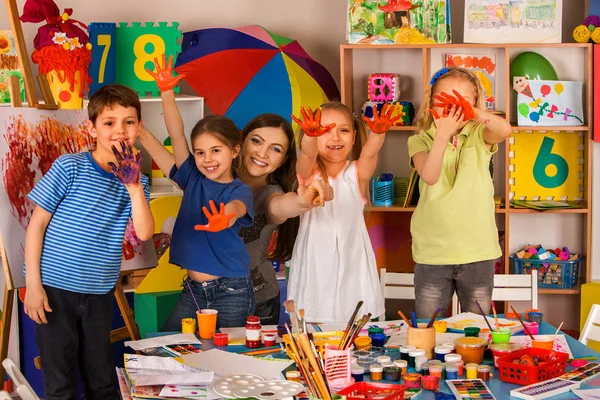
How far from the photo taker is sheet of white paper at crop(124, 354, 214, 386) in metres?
1.74

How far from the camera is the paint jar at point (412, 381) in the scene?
1749mm

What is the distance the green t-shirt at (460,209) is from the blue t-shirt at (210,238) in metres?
0.60

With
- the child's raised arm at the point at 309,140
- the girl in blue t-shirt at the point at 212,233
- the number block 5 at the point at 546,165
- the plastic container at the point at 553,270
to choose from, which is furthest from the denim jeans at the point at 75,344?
the number block 5 at the point at 546,165

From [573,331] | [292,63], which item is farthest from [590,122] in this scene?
[292,63]

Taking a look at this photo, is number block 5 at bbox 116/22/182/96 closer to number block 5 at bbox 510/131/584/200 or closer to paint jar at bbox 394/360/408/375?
number block 5 at bbox 510/131/584/200

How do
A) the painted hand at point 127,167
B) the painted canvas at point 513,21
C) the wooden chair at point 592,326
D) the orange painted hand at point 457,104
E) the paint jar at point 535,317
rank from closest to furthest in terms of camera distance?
the painted hand at point 127,167 → the paint jar at point 535,317 → the wooden chair at point 592,326 → the orange painted hand at point 457,104 → the painted canvas at point 513,21

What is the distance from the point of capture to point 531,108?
3600 mm

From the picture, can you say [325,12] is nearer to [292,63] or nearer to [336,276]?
[292,63]

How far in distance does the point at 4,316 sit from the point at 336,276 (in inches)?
40.8

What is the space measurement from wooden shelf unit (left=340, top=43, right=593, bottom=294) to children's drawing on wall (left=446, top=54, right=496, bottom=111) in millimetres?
31

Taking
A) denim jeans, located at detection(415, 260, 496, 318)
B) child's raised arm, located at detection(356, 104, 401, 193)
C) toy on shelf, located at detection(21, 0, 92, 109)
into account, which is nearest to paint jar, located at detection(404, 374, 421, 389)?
denim jeans, located at detection(415, 260, 496, 318)

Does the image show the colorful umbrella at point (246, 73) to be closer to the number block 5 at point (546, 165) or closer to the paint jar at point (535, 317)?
the number block 5 at point (546, 165)

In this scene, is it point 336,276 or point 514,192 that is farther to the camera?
point 514,192

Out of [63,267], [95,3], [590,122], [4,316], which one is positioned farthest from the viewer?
[95,3]
